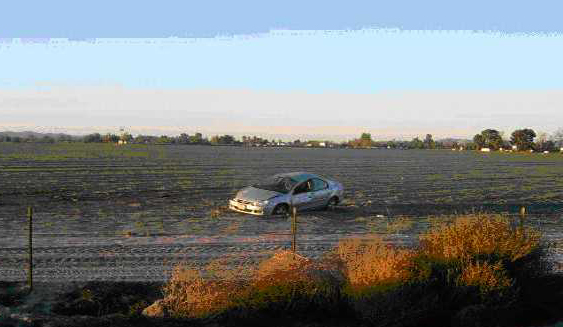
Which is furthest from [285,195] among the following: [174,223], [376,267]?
[376,267]

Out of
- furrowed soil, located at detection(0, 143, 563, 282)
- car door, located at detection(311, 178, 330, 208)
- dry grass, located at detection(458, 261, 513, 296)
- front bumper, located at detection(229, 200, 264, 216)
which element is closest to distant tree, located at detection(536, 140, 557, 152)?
furrowed soil, located at detection(0, 143, 563, 282)

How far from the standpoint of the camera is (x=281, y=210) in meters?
19.5

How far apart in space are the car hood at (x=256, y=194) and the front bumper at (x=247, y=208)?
0.23 metres

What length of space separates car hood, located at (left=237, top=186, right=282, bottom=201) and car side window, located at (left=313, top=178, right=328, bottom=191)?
67.9 inches

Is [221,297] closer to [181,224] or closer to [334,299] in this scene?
[334,299]

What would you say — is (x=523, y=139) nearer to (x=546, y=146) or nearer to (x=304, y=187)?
(x=546, y=146)

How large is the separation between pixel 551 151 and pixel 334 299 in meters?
188

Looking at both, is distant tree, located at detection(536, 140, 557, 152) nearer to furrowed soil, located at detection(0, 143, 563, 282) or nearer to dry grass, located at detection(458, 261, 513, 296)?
furrowed soil, located at detection(0, 143, 563, 282)

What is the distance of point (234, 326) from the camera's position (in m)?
7.93

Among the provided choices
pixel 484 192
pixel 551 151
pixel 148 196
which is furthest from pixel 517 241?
pixel 551 151

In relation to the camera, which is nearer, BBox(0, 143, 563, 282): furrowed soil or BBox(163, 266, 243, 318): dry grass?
BBox(163, 266, 243, 318): dry grass

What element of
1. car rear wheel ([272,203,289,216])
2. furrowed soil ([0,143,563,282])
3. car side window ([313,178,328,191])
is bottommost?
furrowed soil ([0,143,563,282])

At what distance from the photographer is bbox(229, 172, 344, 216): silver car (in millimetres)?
19312

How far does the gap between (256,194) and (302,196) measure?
→ 59.5 inches
